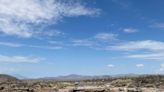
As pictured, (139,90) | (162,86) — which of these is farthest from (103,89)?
(162,86)

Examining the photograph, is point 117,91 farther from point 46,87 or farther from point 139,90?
point 46,87

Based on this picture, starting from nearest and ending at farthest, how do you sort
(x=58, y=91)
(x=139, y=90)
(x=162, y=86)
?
(x=139, y=90), (x=162, y=86), (x=58, y=91)

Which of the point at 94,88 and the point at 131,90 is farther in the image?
the point at 94,88

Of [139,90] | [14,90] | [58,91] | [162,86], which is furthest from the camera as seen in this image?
[14,90]

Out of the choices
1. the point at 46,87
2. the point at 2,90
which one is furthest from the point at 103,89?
the point at 2,90

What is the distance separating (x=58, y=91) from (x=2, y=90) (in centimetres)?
2078

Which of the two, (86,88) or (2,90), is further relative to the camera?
(2,90)

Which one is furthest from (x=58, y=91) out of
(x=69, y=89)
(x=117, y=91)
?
(x=117, y=91)

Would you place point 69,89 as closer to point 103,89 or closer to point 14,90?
point 103,89

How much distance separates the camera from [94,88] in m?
76.8

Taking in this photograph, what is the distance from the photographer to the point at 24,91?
84875 millimetres

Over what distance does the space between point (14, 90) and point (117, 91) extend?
104 ft

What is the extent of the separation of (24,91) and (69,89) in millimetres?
13164

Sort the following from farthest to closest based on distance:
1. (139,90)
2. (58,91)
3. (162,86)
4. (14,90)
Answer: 1. (14,90)
2. (58,91)
3. (162,86)
4. (139,90)
